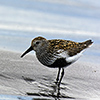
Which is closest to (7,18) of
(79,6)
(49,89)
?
(79,6)

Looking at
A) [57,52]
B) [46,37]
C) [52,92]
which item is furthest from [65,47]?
[46,37]

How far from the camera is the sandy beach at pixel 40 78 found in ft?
16.6

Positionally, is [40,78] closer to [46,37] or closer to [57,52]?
[57,52]

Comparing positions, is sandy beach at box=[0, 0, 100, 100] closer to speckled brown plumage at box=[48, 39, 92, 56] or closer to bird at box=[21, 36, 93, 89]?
bird at box=[21, 36, 93, 89]

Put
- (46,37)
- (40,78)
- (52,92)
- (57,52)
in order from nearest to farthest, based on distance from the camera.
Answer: (52,92) → (57,52) → (40,78) → (46,37)

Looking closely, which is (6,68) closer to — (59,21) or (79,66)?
(79,66)

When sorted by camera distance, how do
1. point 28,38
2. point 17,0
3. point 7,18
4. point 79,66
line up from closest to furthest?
point 79,66, point 28,38, point 7,18, point 17,0

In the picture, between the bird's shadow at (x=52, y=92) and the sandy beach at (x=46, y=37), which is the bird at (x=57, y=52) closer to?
the bird's shadow at (x=52, y=92)

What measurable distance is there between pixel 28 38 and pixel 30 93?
13.6 feet

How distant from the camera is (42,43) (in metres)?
5.91

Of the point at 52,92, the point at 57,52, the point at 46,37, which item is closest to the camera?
the point at 52,92

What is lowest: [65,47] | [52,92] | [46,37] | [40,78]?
[52,92]

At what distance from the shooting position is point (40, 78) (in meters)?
5.82

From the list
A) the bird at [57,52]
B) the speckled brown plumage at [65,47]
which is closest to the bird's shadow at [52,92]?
the bird at [57,52]
